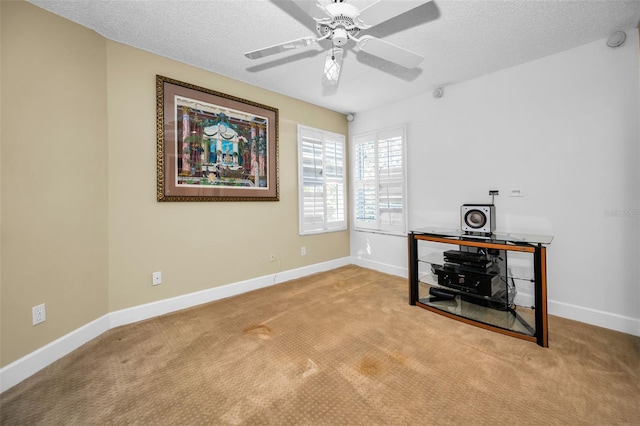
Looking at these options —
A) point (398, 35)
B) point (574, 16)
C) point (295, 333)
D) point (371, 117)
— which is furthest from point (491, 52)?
point (295, 333)

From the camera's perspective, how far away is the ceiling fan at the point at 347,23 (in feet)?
4.32

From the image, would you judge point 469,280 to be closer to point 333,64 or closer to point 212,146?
point 333,64

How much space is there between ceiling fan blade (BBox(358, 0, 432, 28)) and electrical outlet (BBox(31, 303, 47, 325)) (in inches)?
108

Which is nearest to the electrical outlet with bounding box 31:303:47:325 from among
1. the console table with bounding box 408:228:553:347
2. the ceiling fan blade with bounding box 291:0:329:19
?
the ceiling fan blade with bounding box 291:0:329:19

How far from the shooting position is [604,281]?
2.23 metres

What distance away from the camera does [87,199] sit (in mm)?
2072

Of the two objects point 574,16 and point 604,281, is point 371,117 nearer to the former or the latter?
point 574,16

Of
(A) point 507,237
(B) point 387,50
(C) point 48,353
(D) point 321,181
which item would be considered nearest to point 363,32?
(B) point 387,50

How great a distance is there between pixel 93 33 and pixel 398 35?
249 centimetres

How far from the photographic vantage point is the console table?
78.1 inches

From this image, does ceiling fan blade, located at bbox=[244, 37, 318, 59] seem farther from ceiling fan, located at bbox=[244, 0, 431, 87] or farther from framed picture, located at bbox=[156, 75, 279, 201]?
framed picture, located at bbox=[156, 75, 279, 201]

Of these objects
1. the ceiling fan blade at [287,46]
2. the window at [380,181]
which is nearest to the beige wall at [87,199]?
the ceiling fan blade at [287,46]

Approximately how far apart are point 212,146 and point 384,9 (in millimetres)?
2099

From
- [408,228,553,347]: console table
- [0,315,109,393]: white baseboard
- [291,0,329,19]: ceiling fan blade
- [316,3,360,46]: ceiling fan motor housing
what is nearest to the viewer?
[291,0,329,19]: ceiling fan blade
